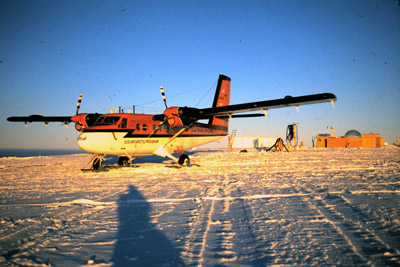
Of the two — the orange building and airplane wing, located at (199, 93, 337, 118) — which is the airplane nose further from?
the orange building

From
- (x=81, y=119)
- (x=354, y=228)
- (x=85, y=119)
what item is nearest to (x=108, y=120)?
(x=85, y=119)

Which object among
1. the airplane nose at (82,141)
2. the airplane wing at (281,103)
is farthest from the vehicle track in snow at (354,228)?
the airplane nose at (82,141)

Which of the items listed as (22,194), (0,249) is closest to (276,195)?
(0,249)

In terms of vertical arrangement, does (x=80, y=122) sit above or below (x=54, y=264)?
above

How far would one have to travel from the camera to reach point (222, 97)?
20.1 metres

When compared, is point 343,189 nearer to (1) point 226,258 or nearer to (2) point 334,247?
(2) point 334,247

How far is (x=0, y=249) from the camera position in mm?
3537

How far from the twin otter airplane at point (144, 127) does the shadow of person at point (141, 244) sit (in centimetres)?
816

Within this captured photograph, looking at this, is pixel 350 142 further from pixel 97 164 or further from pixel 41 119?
pixel 41 119

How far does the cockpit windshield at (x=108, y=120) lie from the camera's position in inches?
509

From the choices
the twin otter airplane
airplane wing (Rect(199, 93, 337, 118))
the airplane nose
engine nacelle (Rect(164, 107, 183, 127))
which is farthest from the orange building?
the airplane nose

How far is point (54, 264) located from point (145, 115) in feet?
39.6

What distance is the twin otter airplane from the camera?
12.4m

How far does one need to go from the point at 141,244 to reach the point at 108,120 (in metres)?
10.6
